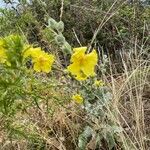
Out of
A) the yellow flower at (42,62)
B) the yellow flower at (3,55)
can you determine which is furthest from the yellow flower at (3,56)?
the yellow flower at (42,62)

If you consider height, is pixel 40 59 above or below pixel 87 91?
above

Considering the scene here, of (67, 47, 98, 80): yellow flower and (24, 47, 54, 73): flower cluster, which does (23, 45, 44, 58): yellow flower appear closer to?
(24, 47, 54, 73): flower cluster

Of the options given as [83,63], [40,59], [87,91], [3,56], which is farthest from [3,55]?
[87,91]

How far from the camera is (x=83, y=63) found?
1.74 meters

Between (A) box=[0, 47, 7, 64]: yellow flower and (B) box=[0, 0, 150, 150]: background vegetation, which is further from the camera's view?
(B) box=[0, 0, 150, 150]: background vegetation

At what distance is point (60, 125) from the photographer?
2574mm

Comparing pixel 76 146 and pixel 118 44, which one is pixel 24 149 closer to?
pixel 76 146

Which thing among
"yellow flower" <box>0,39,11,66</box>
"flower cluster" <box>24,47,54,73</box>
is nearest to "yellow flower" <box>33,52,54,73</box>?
"flower cluster" <box>24,47,54,73</box>

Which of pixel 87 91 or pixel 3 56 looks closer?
pixel 3 56

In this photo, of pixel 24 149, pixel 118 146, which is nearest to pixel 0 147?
pixel 24 149

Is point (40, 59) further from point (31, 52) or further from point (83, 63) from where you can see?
point (83, 63)

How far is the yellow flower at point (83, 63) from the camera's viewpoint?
68.6 inches

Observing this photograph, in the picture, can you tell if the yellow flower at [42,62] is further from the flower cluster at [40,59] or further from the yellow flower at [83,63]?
the yellow flower at [83,63]

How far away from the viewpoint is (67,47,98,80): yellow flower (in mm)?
1742
